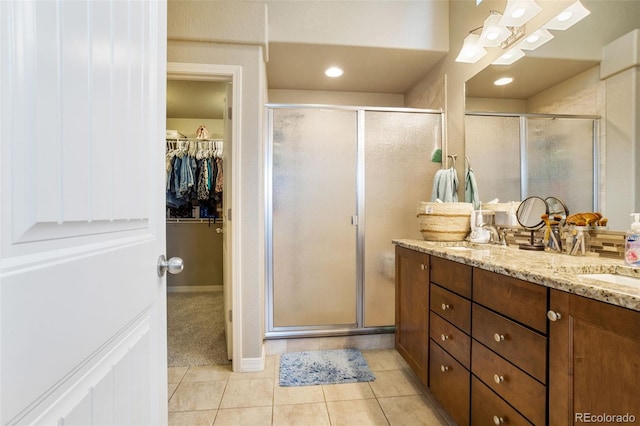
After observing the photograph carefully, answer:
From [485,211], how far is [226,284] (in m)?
1.92

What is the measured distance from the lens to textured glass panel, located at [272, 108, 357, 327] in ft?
7.66

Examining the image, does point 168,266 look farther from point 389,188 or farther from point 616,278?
point 389,188

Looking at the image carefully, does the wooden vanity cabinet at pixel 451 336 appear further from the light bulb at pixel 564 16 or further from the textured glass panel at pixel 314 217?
the light bulb at pixel 564 16

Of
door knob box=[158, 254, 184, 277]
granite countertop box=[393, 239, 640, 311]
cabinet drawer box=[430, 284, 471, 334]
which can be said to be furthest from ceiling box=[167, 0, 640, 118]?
door knob box=[158, 254, 184, 277]

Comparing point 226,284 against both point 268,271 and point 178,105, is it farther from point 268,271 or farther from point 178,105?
point 178,105

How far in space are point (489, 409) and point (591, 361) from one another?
1.70ft

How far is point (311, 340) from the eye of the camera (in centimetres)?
235

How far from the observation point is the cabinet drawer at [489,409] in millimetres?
995

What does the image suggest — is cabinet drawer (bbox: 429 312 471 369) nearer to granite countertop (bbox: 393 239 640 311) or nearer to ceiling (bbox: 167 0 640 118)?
granite countertop (bbox: 393 239 640 311)

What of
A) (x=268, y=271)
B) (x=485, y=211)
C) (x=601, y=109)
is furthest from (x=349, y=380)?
(x=601, y=109)

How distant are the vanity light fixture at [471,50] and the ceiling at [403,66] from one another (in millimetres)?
112

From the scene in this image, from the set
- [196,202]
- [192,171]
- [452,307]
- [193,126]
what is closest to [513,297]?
[452,307]

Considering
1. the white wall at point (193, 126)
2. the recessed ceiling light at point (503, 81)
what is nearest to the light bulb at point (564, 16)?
the recessed ceiling light at point (503, 81)

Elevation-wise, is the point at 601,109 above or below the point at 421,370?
above
